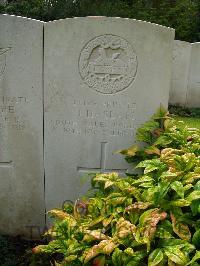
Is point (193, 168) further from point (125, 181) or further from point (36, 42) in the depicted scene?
point (36, 42)

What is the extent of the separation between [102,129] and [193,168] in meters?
1.21

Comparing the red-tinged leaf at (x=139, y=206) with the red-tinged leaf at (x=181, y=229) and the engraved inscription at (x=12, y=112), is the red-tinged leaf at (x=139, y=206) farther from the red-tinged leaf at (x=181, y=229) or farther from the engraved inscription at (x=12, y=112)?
the engraved inscription at (x=12, y=112)

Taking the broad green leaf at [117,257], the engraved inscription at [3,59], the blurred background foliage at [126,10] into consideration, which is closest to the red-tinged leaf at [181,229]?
the broad green leaf at [117,257]

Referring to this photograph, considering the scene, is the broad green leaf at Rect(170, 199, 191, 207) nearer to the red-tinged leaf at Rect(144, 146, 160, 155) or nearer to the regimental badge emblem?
the red-tinged leaf at Rect(144, 146, 160, 155)

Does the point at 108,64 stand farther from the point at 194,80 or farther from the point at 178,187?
the point at 194,80

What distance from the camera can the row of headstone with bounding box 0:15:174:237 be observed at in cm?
321

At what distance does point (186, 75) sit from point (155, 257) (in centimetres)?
777

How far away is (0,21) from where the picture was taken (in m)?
3.21

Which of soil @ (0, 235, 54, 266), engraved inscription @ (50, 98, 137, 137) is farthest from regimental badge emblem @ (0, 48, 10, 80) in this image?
soil @ (0, 235, 54, 266)

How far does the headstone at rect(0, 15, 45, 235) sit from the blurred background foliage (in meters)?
8.09

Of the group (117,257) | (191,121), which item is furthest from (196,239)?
(191,121)

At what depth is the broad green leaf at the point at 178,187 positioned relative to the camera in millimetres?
2100

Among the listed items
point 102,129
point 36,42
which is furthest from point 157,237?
point 36,42

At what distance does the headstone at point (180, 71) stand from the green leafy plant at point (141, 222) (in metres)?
6.79
